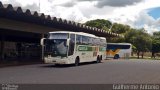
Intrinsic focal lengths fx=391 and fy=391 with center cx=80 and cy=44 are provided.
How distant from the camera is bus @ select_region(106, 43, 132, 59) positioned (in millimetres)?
67875

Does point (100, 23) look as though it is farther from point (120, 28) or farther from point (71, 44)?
point (71, 44)

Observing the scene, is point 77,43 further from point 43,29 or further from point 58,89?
point 58,89

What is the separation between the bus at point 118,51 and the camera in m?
67.9

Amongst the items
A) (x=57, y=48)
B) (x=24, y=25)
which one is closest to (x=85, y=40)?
(x=57, y=48)

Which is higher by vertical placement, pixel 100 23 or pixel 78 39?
pixel 100 23

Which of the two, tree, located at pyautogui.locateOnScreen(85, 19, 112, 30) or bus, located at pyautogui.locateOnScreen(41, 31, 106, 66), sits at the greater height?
tree, located at pyautogui.locateOnScreen(85, 19, 112, 30)

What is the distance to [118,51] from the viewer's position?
224 feet

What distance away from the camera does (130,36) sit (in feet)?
302

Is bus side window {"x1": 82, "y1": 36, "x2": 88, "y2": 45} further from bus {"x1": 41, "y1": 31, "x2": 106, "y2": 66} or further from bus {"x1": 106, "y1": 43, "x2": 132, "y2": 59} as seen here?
bus {"x1": 106, "y1": 43, "x2": 132, "y2": 59}

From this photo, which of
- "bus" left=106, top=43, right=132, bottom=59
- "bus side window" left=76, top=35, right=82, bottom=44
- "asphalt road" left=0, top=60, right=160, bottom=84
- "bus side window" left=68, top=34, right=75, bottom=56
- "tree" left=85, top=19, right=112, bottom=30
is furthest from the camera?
"tree" left=85, top=19, right=112, bottom=30

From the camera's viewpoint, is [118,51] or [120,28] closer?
[118,51]

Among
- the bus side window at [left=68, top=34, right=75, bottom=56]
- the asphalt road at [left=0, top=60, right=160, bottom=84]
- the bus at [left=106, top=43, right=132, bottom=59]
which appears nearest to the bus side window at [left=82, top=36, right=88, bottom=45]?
the bus side window at [left=68, top=34, right=75, bottom=56]

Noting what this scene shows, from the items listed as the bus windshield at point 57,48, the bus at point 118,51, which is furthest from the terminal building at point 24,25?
the bus at point 118,51

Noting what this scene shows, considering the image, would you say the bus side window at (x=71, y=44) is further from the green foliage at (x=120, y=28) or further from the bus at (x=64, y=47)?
the green foliage at (x=120, y=28)
